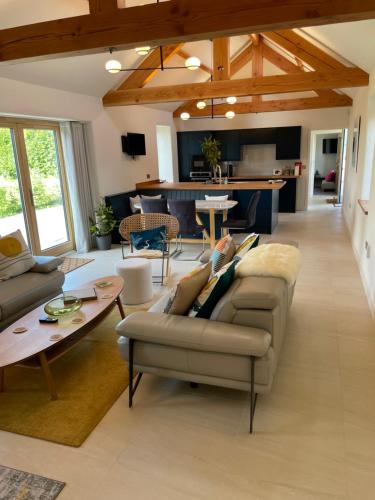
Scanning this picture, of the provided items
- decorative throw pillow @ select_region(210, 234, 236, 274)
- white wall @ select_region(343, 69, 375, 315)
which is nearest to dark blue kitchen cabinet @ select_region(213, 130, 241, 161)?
white wall @ select_region(343, 69, 375, 315)

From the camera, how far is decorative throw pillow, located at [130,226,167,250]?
437 centimetres

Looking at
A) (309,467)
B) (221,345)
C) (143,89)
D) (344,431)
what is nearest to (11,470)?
(221,345)

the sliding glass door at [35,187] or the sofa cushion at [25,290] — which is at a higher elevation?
the sliding glass door at [35,187]

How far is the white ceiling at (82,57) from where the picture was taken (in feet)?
11.8

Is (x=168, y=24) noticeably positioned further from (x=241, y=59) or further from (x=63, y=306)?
(x=241, y=59)

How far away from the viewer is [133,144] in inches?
276

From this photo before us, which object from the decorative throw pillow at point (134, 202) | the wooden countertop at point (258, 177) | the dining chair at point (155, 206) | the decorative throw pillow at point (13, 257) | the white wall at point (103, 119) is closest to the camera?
the decorative throw pillow at point (13, 257)

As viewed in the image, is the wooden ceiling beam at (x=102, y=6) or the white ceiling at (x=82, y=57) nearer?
the wooden ceiling beam at (x=102, y=6)

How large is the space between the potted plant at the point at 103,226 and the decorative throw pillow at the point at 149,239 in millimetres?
1712

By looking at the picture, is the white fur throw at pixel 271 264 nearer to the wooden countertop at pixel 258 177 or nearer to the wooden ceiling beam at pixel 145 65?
the wooden ceiling beam at pixel 145 65

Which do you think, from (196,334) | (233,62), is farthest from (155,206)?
(233,62)

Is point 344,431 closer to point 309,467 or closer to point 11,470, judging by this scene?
point 309,467

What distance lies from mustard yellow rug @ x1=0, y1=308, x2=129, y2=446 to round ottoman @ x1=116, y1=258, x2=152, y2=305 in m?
0.77

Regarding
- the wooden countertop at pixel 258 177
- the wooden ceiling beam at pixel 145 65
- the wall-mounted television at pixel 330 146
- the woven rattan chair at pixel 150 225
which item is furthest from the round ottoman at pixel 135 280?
the wall-mounted television at pixel 330 146
